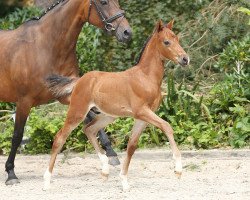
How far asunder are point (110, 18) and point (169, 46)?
1.13 m

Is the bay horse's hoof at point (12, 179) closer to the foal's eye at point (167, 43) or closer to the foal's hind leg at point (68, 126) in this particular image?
the foal's hind leg at point (68, 126)

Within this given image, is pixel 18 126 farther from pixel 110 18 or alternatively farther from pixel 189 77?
pixel 189 77

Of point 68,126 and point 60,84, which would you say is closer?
point 68,126

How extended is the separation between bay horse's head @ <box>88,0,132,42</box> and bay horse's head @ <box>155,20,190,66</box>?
2.46ft

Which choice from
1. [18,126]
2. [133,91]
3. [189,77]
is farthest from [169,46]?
[189,77]

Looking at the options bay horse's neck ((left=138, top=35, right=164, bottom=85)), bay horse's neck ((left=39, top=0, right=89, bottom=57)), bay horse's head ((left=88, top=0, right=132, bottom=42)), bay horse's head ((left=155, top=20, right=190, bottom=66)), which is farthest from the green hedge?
bay horse's head ((left=155, top=20, right=190, bottom=66))

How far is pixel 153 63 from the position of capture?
820 cm

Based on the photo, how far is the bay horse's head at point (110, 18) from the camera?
883 centimetres

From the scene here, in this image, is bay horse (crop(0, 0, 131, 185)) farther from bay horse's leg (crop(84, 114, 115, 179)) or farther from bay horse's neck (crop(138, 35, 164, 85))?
bay horse's neck (crop(138, 35, 164, 85))

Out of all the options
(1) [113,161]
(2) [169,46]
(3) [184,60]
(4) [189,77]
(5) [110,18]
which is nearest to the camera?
(3) [184,60]

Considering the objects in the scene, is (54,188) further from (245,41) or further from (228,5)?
(228,5)

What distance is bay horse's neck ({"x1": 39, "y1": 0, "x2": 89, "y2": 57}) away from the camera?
30.2 ft

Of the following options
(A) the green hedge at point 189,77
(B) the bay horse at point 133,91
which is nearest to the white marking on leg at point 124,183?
(B) the bay horse at point 133,91

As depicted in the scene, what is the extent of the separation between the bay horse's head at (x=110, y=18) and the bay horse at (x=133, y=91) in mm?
585
